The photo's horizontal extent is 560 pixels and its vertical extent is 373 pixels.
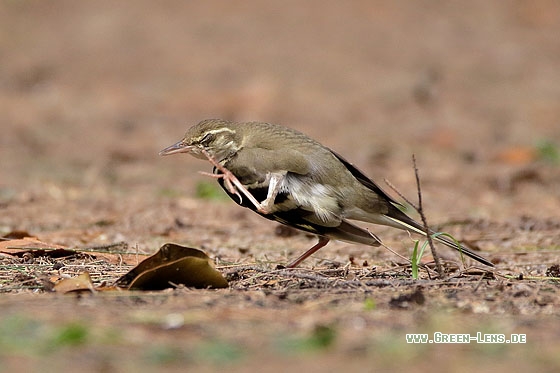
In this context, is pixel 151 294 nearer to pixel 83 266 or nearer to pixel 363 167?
pixel 83 266

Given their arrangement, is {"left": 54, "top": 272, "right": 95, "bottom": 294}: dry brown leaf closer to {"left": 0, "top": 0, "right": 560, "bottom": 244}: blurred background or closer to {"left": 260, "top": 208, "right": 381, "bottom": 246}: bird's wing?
{"left": 260, "top": 208, "right": 381, "bottom": 246}: bird's wing

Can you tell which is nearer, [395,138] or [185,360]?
[185,360]

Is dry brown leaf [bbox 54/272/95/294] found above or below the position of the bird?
below

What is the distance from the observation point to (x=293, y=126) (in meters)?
15.5

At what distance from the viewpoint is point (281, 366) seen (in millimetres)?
3295

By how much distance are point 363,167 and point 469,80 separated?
594 centimetres

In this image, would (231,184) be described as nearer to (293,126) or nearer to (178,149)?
(178,149)

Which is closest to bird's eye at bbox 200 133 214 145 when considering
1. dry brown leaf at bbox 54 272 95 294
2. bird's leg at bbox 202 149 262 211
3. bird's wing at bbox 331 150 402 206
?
bird's leg at bbox 202 149 262 211

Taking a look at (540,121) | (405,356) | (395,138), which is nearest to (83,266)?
(405,356)

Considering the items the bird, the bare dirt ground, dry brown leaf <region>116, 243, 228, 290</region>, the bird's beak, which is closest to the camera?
the bare dirt ground

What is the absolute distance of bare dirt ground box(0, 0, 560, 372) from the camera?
3.63 m

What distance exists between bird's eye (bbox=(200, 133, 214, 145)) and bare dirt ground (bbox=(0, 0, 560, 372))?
0.86 m

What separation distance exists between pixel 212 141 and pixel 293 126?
30.5ft

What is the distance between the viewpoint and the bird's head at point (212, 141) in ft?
20.0
